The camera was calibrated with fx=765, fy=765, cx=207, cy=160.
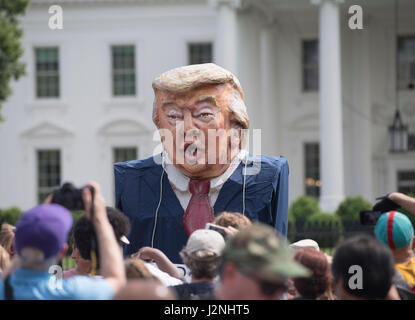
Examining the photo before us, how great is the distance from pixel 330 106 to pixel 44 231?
18990 mm

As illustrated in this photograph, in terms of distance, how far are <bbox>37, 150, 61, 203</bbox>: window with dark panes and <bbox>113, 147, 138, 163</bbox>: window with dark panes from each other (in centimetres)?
206

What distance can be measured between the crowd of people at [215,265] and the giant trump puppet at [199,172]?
154 centimetres

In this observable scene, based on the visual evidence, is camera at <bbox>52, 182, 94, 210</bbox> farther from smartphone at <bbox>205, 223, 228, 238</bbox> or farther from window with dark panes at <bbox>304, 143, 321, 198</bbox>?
window with dark panes at <bbox>304, 143, 321, 198</bbox>

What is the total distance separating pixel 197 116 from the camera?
6.01 metres

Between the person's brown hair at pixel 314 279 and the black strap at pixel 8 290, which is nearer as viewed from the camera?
the black strap at pixel 8 290

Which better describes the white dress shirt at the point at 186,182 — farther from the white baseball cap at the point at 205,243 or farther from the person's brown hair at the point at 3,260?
the white baseball cap at the point at 205,243

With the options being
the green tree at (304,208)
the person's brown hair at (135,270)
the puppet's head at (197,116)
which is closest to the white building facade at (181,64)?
the green tree at (304,208)

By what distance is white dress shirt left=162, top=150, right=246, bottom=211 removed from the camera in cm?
616

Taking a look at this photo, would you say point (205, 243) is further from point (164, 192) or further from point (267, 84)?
point (267, 84)

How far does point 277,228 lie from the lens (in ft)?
20.1

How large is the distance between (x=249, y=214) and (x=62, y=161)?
21202 mm

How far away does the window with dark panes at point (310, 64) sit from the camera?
25828mm
